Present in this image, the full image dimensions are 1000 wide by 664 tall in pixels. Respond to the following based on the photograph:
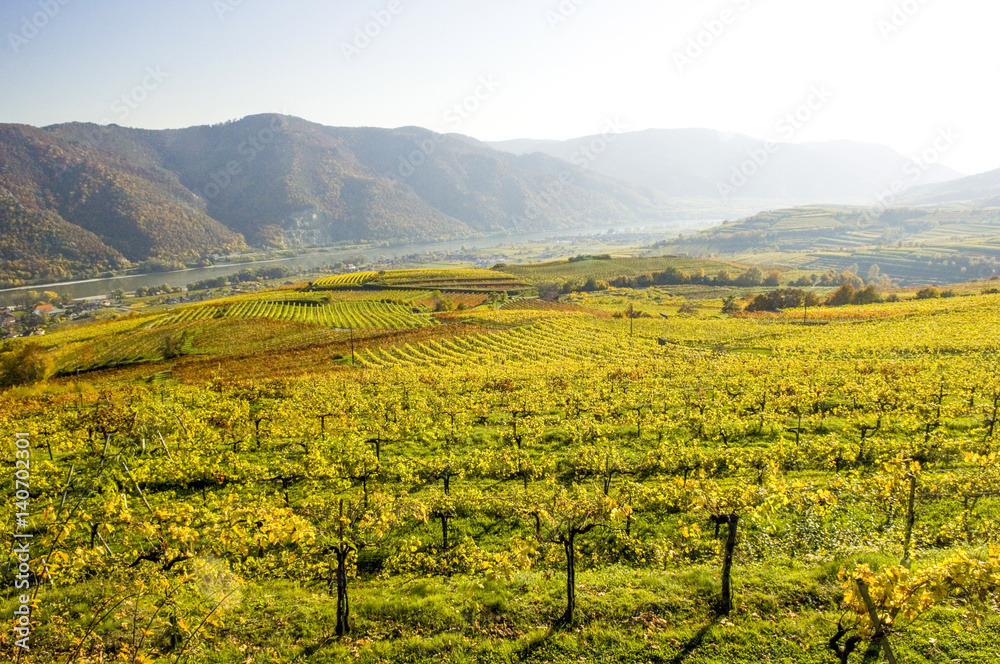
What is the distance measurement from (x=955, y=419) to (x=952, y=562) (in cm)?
1971

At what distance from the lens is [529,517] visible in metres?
14.2

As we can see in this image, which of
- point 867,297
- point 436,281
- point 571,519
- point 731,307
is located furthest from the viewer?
point 436,281

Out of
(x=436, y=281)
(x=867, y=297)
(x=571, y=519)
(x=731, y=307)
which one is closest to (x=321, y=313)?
(x=436, y=281)

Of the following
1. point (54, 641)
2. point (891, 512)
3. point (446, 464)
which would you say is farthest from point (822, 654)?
point (54, 641)

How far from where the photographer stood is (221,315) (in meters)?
90.6

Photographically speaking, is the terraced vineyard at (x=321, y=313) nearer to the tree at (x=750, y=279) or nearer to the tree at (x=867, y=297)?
the tree at (x=867, y=297)

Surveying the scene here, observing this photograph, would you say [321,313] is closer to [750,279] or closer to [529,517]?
[529,517]

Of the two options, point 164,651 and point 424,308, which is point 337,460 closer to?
point 164,651

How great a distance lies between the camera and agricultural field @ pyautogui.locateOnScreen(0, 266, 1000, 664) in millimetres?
9250

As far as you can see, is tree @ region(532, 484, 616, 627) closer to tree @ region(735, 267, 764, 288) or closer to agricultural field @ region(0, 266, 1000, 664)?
agricultural field @ region(0, 266, 1000, 664)

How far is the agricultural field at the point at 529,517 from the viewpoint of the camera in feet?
30.3

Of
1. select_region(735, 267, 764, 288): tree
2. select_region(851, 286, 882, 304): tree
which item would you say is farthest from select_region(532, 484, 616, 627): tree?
select_region(735, 267, 764, 288): tree

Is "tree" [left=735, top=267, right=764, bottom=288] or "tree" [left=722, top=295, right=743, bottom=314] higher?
"tree" [left=735, top=267, right=764, bottom=288]

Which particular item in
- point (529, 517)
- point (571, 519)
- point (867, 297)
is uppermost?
point (867, 297)
